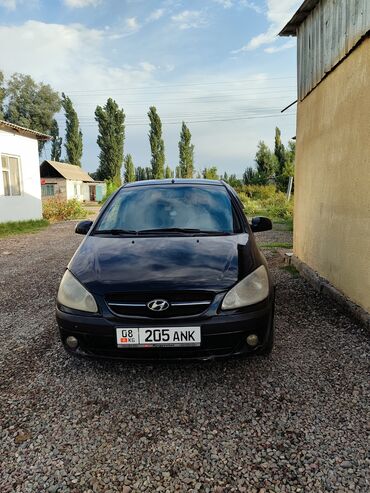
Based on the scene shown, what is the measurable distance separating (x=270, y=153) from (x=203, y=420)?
37989mm

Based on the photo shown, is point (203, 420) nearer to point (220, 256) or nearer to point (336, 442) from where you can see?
point (336, 442)

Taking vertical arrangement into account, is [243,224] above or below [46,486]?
above

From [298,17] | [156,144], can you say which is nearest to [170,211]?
[298,17]

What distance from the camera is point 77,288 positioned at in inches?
99.0

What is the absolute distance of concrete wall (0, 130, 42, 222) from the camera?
12438 millimetres

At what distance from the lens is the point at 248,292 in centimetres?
242

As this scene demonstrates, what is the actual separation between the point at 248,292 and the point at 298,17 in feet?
16.9

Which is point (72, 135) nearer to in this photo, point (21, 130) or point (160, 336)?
point (21, 130)

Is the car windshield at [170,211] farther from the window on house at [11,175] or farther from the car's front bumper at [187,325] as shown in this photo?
the window on house at [11,175]

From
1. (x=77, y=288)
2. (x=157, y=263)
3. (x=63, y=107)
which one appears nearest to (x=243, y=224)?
(x=157, y=263)

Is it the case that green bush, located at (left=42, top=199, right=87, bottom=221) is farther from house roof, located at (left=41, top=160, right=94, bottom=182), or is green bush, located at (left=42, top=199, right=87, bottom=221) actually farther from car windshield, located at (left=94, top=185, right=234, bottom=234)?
house roof, located at (left=41, top=160, right=94, bottom=182)

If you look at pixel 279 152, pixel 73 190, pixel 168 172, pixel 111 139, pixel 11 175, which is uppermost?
pixel 111 139

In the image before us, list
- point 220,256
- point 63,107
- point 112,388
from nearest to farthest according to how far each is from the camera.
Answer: point 112,388
point 220,256
point 63,107

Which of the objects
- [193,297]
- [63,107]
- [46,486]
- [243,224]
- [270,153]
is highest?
[63,107]
